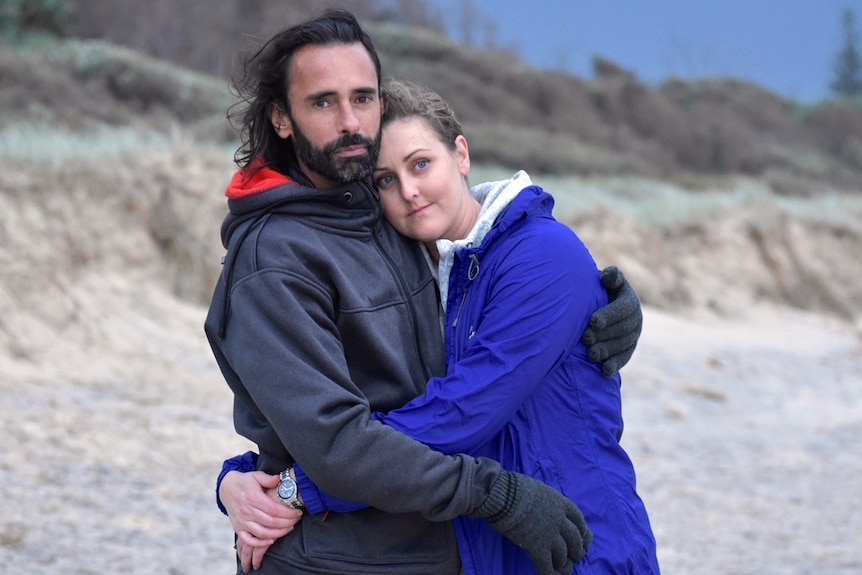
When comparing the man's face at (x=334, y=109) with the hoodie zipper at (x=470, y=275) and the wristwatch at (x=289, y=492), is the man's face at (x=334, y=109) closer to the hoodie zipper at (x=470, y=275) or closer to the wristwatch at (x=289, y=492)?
the hoodie zipper at (x=470, y=275)

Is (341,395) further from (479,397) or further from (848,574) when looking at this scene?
(848,574)

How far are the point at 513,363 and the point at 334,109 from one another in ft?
2.51

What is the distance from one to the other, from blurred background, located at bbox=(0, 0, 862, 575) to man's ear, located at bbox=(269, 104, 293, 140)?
0.80 ft

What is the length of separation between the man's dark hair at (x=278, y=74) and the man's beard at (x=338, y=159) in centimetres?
8

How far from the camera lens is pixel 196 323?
28.9 ft

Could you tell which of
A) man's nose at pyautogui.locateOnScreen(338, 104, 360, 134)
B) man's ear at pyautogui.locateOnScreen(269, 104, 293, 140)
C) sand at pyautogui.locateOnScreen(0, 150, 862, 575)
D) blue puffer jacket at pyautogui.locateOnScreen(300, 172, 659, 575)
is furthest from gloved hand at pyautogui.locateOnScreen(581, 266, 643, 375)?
sand at pyautogui.locateOnScreen(0, 150, 862, 575)

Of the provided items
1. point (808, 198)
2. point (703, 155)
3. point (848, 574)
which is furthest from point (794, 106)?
point (848, 574)

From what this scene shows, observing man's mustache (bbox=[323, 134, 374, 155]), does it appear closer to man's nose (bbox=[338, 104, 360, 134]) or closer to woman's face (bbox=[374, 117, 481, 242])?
man's nose (bbox=[338, 104, 360, 134])

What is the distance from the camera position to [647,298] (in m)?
14.1

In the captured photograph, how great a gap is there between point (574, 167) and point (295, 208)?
2097 centimetres

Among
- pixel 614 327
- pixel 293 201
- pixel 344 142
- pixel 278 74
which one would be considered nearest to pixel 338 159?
pixel 344 142

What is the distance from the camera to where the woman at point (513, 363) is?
2.29 meters

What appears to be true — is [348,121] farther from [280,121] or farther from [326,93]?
[280,121]

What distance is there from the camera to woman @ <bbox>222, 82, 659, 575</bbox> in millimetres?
2285
